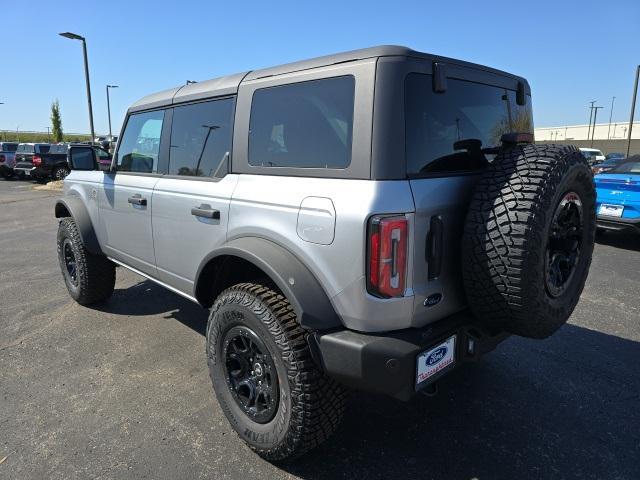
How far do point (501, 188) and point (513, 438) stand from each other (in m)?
1.47

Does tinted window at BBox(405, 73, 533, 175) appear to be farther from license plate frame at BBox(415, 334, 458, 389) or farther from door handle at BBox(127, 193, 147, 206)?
door handle at BBox(127, 193, 147, 206)

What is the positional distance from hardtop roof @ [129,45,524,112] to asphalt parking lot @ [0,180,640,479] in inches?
76.7

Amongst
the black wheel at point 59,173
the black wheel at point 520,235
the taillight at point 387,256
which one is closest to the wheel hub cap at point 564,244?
the black wheel at point 520,235

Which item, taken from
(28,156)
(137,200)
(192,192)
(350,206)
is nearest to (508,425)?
(350,206)

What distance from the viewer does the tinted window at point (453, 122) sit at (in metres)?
2.05

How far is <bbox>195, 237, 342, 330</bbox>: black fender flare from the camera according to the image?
6.72 feet

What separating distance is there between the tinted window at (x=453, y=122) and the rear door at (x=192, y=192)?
1.10m

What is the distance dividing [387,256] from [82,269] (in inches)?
140

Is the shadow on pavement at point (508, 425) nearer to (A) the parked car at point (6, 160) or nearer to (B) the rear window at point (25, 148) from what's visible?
(B) the rear window at point (25, 148)

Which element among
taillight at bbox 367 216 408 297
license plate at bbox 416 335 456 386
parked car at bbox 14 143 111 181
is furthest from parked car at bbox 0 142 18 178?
license plate at bbox 416 335 456 386

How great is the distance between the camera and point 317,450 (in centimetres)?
246

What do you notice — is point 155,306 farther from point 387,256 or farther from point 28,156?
point 28,156

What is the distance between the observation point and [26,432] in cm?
261

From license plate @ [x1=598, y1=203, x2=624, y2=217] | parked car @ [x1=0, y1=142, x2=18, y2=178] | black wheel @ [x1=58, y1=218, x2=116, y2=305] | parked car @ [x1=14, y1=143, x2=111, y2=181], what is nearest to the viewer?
black wheel @ [x1=58, y1=218, x2=116, y2=305]
